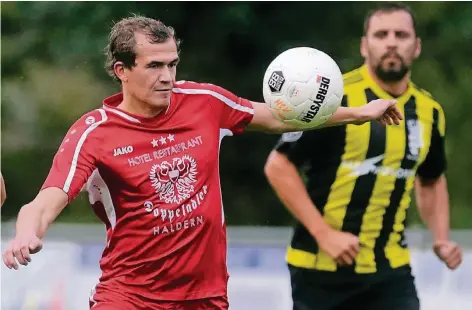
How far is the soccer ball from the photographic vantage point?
4914 millimetres

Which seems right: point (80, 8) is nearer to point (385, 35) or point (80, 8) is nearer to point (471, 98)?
point (471, 98)

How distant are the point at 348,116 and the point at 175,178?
2.85 feet

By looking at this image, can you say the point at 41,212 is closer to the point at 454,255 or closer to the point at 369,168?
the point at 369,168

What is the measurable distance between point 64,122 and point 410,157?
592 cm

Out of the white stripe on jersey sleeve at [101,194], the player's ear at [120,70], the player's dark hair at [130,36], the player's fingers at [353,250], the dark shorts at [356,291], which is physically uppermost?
the player's dark hair at [130,36]

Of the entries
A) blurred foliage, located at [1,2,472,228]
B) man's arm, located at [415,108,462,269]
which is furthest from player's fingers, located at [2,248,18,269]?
blurred foliage, located at [1,2,472,228]

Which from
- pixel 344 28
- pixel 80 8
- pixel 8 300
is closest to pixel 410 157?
pixel 8 300

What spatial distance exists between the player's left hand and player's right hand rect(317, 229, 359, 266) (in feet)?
2.09

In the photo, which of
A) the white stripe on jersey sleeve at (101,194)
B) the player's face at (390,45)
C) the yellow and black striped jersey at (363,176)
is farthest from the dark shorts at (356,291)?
the white stripe on jersey sleeve at (101,194)

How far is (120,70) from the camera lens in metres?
5.02

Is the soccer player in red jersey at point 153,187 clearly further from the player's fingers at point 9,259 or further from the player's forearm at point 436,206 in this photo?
the player's forearm at point 436,206

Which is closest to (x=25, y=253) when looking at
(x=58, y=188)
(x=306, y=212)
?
(x=58, y=188)

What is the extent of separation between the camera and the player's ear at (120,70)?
4.98m

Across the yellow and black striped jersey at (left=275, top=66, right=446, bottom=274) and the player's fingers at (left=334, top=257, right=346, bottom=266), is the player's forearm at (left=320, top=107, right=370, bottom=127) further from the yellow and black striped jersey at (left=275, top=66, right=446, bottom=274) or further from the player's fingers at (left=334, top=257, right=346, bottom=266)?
the player's fingers at (left=334, top=257, right=346, bottom=266)
